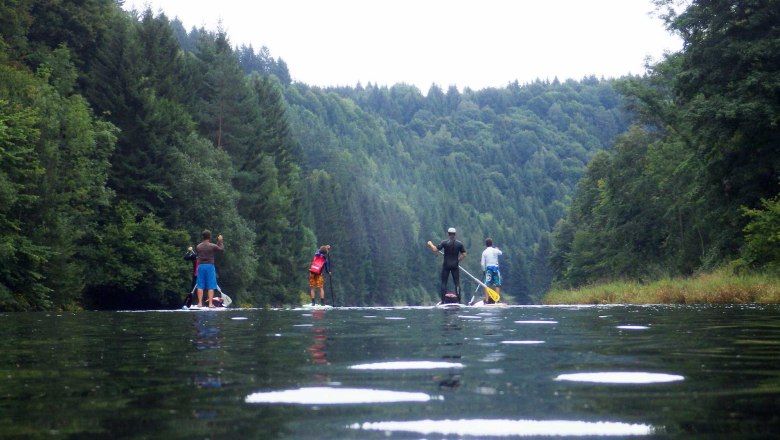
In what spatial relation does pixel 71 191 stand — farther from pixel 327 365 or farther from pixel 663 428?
pixel 663 428

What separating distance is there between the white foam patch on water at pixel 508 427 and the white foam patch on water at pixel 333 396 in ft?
2.53

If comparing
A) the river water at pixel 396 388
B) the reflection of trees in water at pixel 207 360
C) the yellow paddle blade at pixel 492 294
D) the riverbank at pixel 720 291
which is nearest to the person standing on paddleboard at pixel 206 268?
the yellow paddle blade at pixel 492 294

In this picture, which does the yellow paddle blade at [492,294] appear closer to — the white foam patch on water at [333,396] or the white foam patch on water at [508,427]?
the white foam patch on water at [333,396]

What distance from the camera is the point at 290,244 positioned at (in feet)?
291

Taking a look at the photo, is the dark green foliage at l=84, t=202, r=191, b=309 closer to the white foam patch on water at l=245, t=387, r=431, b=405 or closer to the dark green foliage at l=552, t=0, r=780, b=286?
the dark green foliage at l=552, t=0, r=780, b=286

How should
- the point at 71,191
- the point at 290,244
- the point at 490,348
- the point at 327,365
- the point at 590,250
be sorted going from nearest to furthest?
the point at 327,365 < the point at 490,348 < the point at 71,191 < the point at 590,250 < the point at 290,244

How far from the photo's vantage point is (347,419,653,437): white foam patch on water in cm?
390

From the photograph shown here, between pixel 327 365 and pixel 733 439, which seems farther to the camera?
pixel 327 365

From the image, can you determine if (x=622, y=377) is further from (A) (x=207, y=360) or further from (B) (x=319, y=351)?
(B) (x=319, y=351)

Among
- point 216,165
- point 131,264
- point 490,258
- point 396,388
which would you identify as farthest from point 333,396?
point 216,165

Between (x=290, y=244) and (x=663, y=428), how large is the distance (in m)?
85.2

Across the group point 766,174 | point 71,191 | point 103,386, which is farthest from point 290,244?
point 103,386

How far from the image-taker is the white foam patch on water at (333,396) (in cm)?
498

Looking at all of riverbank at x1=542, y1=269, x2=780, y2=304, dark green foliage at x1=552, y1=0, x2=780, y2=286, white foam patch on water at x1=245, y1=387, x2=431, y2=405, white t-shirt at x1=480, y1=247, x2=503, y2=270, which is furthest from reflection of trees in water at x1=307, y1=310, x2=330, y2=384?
dark green foliage at x1=552, y1=0, x2=780, y2=286
